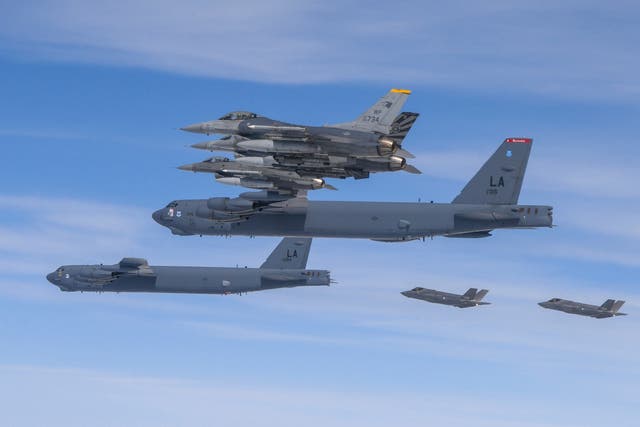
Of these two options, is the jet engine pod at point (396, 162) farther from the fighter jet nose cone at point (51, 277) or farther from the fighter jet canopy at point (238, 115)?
the fighter jet nose cone at point (51, 277)

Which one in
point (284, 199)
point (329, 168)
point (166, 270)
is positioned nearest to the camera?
point (329, 168)

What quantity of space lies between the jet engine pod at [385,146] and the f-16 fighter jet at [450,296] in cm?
5052

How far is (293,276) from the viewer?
538 feet

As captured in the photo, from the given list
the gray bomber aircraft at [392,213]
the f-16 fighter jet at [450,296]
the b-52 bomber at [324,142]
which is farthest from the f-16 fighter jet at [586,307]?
the b-52 bomber at [324,142]

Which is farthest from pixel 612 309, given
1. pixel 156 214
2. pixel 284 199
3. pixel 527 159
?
pixel 156 214

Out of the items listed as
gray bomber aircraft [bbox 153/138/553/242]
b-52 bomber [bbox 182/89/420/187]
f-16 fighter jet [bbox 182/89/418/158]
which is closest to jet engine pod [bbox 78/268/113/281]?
gray bomber aircraft [bbox 153/138/553/242]

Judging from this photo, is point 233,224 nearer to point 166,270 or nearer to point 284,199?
point 284,199

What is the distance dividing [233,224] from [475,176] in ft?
90.6

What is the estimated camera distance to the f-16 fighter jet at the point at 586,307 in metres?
148

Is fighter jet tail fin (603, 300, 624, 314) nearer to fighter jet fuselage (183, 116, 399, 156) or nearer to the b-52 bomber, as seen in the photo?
the b-52 bomber

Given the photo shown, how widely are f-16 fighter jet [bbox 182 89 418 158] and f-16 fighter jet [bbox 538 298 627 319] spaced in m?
50.1

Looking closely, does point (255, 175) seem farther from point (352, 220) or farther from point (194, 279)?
point (194, 279)

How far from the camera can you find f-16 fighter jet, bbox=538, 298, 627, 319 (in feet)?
486

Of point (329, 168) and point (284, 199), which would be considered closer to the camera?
point (329, 168)
